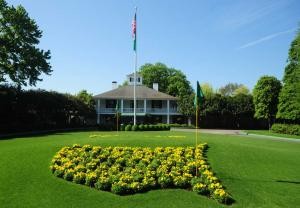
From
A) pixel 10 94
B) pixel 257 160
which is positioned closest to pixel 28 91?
pixel 10 94

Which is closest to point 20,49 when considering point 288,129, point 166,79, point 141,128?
point 141,128

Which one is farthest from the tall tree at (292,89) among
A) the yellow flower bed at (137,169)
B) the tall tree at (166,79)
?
the tall tree at (166,79)

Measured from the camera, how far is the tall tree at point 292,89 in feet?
149

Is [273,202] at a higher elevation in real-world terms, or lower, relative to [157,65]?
lower

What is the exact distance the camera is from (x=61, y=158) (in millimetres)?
16703

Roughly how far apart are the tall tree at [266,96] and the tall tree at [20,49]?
3117 centimetres

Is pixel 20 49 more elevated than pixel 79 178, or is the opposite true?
pixel 20 49

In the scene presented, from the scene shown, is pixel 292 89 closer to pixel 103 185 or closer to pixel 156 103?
pixel 156 103

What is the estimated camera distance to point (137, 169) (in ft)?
50.1

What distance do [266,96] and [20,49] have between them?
35219 millimetres

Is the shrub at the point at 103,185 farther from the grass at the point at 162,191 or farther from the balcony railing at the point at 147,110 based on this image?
the balcony railing at the point at 147,110

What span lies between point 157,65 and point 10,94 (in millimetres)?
57645

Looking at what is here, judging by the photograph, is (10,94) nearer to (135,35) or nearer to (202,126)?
(135,35)

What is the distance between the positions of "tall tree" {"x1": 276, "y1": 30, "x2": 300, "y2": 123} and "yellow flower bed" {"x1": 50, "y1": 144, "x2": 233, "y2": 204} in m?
30.3
